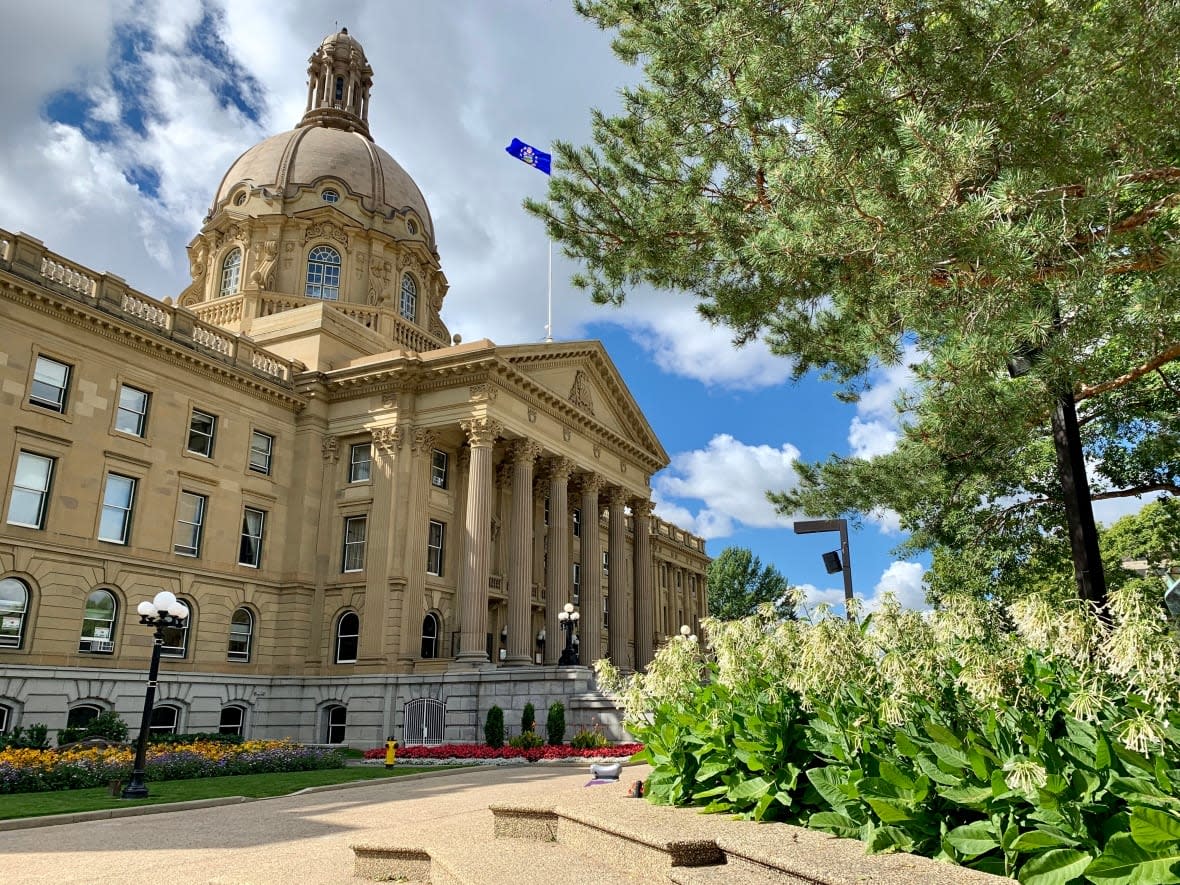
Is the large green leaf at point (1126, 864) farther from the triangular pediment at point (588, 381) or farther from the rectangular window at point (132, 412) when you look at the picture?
the triangular pediment at point (588, 381)

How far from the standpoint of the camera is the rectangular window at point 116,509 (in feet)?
91.3

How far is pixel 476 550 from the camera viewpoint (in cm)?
3209

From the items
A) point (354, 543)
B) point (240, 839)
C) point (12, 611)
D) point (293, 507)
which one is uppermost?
point (293, 507)

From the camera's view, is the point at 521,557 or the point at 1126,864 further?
the point at 521,557

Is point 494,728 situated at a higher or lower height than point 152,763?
higher

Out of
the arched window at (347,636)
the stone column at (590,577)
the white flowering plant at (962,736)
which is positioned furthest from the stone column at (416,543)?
the white flowering plant at (962,736)

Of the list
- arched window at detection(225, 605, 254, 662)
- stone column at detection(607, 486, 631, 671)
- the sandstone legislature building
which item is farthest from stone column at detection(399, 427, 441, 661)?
stone column at detection(607, 486, 631, 671)

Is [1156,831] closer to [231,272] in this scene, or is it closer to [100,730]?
[100,730]

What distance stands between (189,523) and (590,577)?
17110mm

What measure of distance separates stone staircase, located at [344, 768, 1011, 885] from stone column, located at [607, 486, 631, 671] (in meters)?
30.9

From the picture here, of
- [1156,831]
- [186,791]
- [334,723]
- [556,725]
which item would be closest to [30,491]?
[334,723]

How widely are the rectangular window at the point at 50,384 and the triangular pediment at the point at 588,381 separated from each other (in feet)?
49.0

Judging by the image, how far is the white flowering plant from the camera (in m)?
4.51

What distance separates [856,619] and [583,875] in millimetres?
3645
